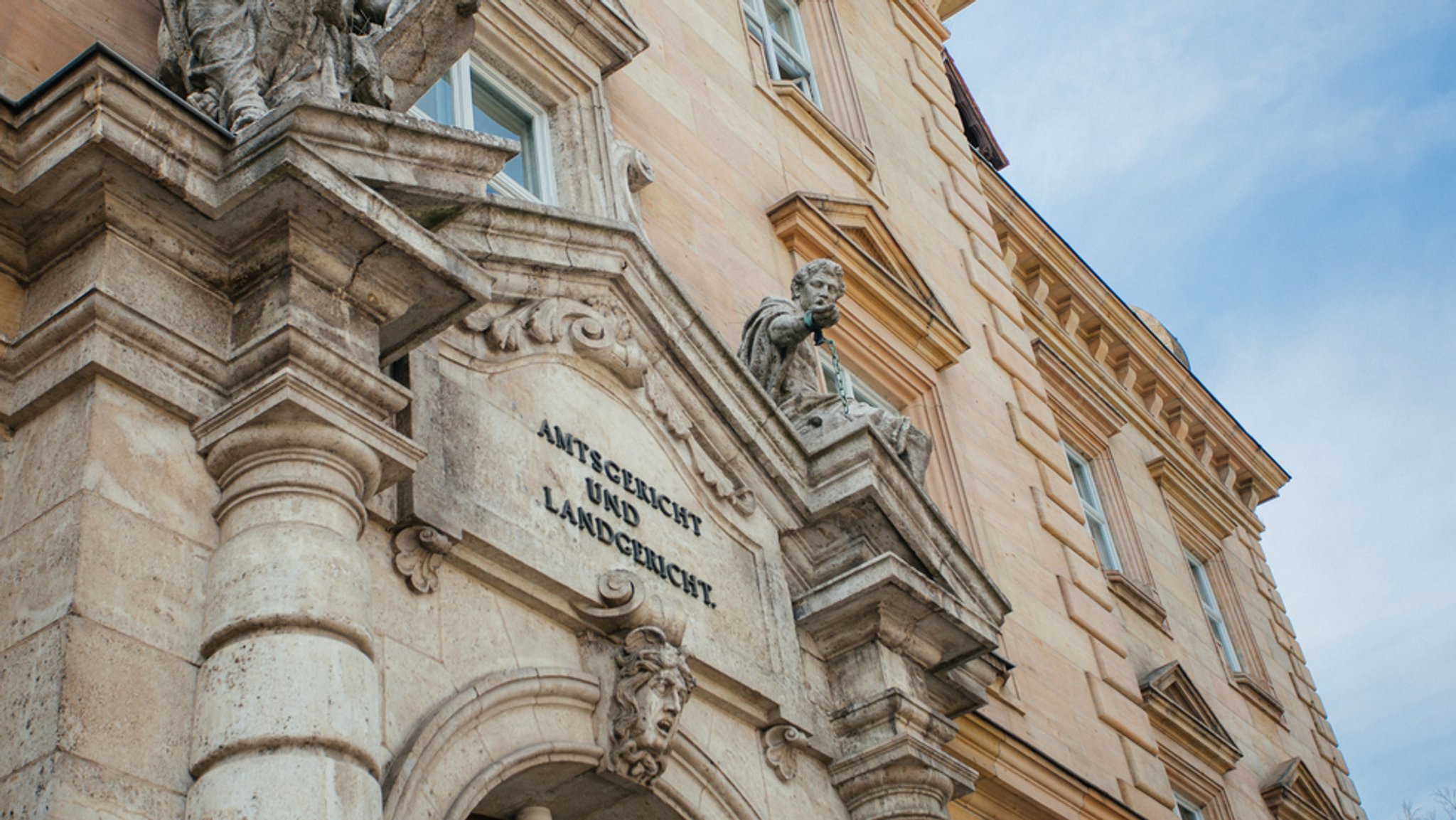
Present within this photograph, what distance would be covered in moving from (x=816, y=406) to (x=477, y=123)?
115 inches

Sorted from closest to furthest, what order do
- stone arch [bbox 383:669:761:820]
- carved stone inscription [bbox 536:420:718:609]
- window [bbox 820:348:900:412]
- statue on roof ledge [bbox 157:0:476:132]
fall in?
stone arch [bbox 383:669:761:820]
statue on roof ledge [bbox 157:0:476:132]
carved stone inscription [bbox 536:420:718:609]
window [bbox 820:348:900:412]

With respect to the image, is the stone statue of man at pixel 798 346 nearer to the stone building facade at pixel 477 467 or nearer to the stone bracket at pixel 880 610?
the stone building facade at pixel 477 467

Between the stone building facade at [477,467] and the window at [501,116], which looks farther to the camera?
the window at [501,116]

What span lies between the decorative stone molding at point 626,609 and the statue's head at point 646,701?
0.22ft

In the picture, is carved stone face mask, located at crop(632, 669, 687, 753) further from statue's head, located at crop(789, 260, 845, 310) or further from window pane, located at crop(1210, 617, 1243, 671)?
window pane, located at crop(1210, 617, 1243, 671)

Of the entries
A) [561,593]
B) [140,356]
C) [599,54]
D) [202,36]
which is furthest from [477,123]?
[140,356]

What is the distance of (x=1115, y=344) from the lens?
21.6m

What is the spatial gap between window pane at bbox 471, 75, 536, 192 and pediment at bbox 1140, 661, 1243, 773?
8243 millimetres

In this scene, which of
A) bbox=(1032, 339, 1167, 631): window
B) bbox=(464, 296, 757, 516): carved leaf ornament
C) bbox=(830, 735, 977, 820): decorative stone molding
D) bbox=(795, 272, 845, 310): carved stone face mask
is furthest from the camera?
bbox=(1032, 339, 1167, 631): window

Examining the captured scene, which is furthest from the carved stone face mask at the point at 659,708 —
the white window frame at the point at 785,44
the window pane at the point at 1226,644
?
the window pane at the point at 1226,644

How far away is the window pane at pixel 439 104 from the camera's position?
406 inches

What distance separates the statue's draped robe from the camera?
401 inches

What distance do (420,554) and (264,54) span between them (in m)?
2.28

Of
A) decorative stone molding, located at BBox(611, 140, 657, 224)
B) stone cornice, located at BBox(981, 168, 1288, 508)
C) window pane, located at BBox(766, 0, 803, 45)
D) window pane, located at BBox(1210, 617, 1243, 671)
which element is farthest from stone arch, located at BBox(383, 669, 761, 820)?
window pane, located at BBox(1210, 617, 1243, 671)
